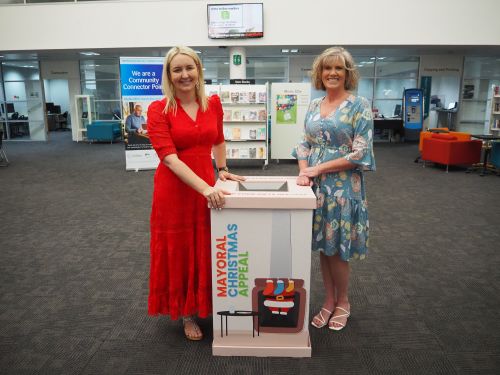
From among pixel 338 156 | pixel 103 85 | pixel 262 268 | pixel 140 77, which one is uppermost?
pixel 103 85

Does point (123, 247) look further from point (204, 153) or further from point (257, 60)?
point (257, 60)

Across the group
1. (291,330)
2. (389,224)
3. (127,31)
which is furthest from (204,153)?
(127,31)

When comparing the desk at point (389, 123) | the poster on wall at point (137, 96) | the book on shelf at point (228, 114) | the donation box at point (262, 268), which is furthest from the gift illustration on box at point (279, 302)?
the desk at point (389, 123)

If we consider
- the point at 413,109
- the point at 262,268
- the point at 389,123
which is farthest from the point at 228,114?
the point at 413,109

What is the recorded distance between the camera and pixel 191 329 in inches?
90.9

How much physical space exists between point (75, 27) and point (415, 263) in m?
9.80

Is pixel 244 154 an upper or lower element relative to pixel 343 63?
lower

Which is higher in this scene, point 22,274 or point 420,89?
point 420,89

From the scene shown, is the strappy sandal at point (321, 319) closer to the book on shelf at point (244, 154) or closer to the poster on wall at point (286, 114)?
the book on shelf at point (244, 154)

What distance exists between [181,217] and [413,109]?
1243 cm

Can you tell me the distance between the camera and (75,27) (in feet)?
32.1

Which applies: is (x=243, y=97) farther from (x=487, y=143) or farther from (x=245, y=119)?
(x=487, y=143)

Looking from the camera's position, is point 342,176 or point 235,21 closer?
point 342,176

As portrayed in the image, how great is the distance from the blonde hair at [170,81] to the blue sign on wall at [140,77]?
19.2 ft
